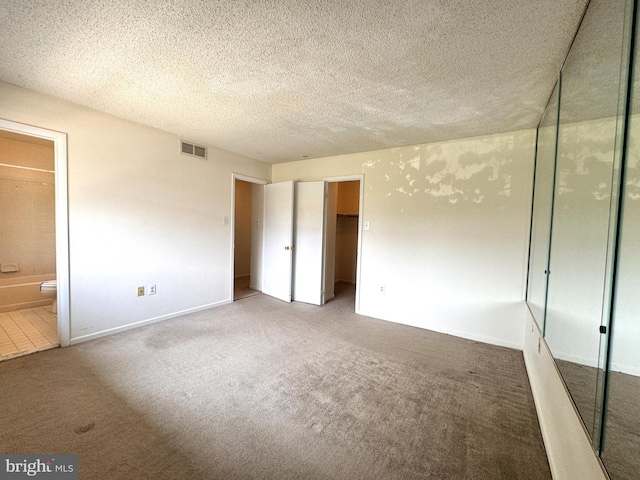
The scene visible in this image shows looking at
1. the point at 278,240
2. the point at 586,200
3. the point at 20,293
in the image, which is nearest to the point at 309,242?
the point at 278,240

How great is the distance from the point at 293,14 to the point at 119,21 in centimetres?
98

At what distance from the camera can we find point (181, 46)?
1661mm

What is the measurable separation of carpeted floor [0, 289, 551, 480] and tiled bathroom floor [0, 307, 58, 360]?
0.81 ft

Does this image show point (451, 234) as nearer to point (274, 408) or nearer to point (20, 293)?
point (274, 408)

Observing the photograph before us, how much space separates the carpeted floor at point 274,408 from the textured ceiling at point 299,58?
235 centimetres

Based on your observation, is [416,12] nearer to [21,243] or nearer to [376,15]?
[376,15]

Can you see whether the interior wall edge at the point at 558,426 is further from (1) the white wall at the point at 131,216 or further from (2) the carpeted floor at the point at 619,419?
(1) the white wall at the point at 131,216

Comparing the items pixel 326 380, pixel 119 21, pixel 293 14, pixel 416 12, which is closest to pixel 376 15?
pixel 416 12

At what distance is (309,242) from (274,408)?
2781mm

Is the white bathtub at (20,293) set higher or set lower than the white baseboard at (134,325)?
higher

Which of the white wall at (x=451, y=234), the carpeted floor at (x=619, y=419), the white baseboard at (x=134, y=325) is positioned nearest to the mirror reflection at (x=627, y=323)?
the carpeted floor at (x=619, y=419)

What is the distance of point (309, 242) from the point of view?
4.36 m

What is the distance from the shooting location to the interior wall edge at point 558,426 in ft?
3.31

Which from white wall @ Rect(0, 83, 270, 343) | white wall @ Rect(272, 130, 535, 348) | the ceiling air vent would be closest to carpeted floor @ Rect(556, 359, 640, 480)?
white wall @ Rect(272, 130, 535, 348)
